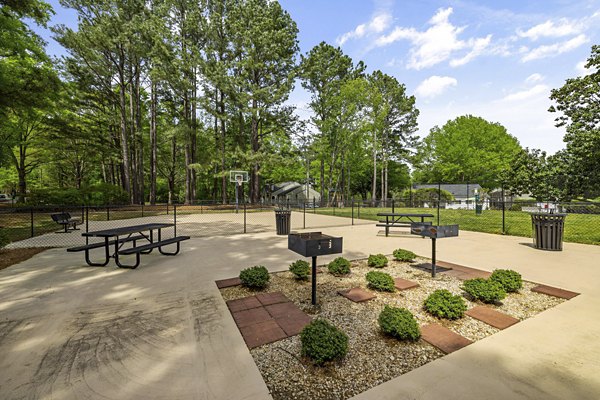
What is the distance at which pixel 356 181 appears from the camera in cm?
4619

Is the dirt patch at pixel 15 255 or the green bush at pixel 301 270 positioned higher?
the green bush at pixel 301 270

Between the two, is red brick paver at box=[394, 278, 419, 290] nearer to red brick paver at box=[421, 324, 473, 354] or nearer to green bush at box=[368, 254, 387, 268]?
green bush at box=[368, 254, 387, 268]

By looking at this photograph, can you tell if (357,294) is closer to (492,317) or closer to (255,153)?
(492,317)

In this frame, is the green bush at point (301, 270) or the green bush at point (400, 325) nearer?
the green bush at point (400, 325)

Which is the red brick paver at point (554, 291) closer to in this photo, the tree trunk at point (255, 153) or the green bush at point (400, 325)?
the green bush at point (400, 325)

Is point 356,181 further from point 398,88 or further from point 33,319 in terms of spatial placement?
point 33,319

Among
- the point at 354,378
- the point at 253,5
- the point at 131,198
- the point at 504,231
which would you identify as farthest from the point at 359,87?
the point at 354,378

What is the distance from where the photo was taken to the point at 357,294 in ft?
12.5

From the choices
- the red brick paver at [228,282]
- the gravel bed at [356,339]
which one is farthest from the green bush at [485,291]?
the red brick paver at [228,282]

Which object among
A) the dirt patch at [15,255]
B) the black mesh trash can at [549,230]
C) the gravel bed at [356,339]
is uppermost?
the black mesh trash can at [549,230]

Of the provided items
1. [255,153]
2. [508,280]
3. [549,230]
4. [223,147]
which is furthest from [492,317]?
[223,147]

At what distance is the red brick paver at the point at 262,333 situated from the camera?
8.43ft

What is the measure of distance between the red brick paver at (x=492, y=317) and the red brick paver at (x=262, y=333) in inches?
94.4

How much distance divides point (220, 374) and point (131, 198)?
26.3 m
